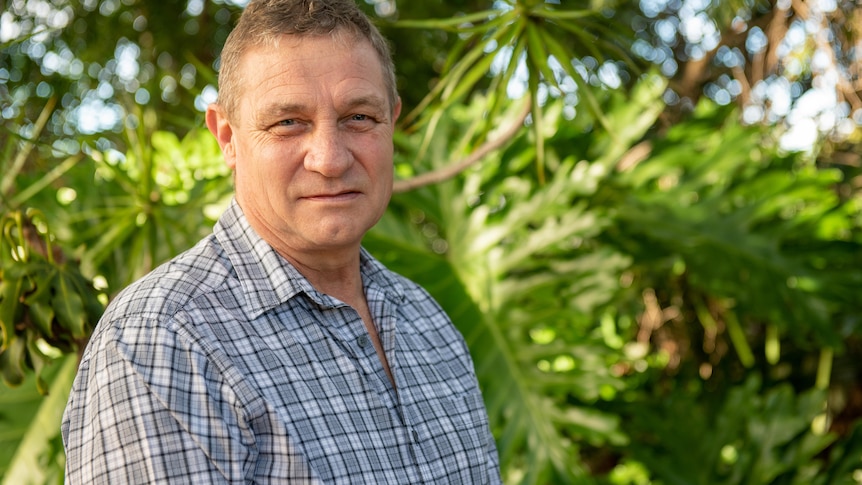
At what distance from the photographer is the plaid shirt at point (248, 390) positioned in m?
0.97

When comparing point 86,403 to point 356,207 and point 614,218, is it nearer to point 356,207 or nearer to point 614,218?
point 356,207

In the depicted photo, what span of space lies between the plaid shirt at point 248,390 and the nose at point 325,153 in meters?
0.13

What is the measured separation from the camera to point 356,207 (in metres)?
1.20

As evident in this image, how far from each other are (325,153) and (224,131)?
179 mm

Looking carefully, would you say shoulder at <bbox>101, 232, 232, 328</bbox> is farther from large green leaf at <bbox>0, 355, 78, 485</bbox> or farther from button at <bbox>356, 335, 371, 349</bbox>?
large green leaf at <bbox>0, 355, 78, 485</bbox>

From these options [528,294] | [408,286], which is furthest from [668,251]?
[408,286]

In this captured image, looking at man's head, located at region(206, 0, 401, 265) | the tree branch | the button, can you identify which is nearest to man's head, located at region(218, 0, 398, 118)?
man's head, located at region(206, 0, 401, 265)

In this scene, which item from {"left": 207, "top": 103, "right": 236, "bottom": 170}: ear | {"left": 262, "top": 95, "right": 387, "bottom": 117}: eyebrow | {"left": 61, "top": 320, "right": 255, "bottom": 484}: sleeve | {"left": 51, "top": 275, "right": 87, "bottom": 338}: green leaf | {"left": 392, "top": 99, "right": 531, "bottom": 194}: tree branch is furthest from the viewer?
{"left": 392, "top": 99, "right": 531, "bottom": 194}: tree branch

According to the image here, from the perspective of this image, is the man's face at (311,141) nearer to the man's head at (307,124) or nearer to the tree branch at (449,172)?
the man's head at (307,124)

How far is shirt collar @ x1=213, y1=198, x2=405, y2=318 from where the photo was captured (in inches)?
45.3

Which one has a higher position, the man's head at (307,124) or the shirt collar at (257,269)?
the man's head at (307,124)

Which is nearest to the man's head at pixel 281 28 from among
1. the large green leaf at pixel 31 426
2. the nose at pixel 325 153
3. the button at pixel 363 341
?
the nose at pixel 325 153

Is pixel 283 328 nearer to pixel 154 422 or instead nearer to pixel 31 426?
pixel 154 422

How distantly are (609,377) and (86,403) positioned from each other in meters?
1.82
